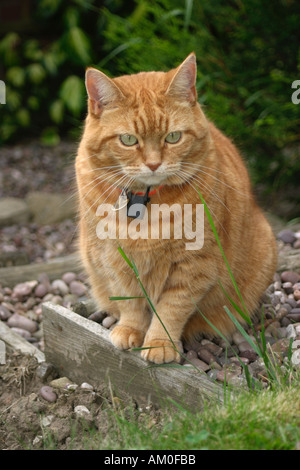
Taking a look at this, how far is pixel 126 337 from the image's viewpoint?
2420 millimetres

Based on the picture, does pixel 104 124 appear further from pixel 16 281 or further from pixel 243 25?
pixel 243 25

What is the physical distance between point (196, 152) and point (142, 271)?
52 cm

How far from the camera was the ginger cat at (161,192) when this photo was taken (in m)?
2.17

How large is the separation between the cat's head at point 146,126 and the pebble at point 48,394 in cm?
102

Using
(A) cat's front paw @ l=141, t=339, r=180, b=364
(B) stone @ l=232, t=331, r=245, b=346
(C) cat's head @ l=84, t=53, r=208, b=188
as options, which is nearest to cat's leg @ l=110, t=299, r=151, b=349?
(A) cat's front paw @ l=141, t=339, r=180, b=364

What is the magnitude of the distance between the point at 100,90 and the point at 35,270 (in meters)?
1.85

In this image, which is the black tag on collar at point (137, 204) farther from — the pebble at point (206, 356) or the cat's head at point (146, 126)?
the pebble at point (206, 356)

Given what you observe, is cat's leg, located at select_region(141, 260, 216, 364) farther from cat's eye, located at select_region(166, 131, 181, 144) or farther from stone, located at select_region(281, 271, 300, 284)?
stone, located at select_region(281, 271, 300, 284)

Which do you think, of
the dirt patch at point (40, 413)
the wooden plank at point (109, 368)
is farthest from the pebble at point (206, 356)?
the dirt patch at point (40, 413)

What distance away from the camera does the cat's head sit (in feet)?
7.06

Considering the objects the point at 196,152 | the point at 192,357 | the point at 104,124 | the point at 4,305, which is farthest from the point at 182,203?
the point at 4,305

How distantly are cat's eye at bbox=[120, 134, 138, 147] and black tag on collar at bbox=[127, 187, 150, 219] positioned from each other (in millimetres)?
198
